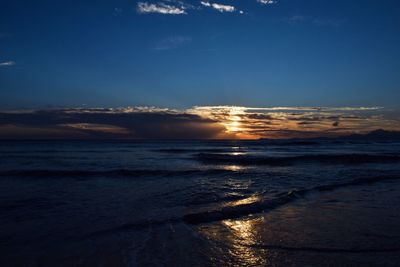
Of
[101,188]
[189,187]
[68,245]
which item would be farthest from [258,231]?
[101,188]

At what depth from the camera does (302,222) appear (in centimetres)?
783

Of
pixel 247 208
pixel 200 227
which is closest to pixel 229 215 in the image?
pixel 247 208

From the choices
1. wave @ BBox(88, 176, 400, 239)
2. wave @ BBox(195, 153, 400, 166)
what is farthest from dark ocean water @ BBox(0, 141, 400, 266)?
wave @ BBox(195, 153, 400, 166)

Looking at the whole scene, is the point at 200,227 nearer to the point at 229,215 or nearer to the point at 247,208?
the point at 229,215

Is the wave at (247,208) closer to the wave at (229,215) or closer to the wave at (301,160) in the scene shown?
the wave at (229,215)

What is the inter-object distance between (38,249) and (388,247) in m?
6.18

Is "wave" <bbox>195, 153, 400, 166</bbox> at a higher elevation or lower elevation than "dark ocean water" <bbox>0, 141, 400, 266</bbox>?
lower

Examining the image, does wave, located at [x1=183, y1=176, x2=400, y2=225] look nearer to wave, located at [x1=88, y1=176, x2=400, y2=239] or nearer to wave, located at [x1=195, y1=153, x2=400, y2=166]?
wave, located at [x1=88, y1=176, x2=400, y2=239]

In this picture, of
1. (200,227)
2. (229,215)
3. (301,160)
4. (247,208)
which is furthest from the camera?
(301,160)

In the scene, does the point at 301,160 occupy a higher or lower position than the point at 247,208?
lower

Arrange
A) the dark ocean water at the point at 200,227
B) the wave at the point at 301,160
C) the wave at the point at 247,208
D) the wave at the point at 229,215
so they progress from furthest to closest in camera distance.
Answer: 1. the wave at the point at 301,160
2. the wave at the point at 247,208
3. the wave at the point at 229,215
4. the dark ocean water at the point at 200,227

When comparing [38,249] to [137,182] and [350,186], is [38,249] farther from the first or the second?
[350,186]

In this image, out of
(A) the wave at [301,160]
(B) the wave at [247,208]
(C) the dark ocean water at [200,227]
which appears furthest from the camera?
(A) the wave at [301,160]

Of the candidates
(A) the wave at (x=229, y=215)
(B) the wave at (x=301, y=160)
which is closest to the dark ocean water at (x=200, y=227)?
(A) the wave at (x=229, y=215)
